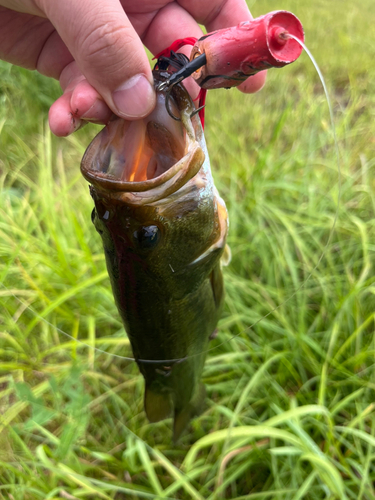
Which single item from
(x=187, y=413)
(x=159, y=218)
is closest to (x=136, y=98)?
(x=159, y=218)

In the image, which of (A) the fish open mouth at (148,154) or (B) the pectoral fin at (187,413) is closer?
(A) the fish open mouth at (148,154)

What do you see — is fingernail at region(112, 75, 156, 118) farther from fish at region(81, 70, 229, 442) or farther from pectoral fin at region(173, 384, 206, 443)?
pectoral fin at region(173, 384, 206, 443)

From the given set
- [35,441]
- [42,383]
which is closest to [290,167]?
[42,383]

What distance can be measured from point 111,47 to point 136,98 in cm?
14

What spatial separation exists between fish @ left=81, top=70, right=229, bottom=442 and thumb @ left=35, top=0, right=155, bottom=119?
1.9 inches

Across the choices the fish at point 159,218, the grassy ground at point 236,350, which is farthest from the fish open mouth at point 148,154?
the grassy ground at point 236,350

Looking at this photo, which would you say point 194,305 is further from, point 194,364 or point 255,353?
point 255,353

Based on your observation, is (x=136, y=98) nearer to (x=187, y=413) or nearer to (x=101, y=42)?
(x=101, y=42)

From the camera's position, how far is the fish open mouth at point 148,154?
2.27 ft

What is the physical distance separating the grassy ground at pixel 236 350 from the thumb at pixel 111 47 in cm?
112

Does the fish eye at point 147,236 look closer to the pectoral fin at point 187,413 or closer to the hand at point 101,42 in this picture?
the hand at point 101,42

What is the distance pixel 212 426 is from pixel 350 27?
5.14 m

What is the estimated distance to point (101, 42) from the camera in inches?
29.1

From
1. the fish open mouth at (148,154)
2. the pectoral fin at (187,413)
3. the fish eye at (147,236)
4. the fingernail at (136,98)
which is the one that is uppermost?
the fingernail at (136,98)
